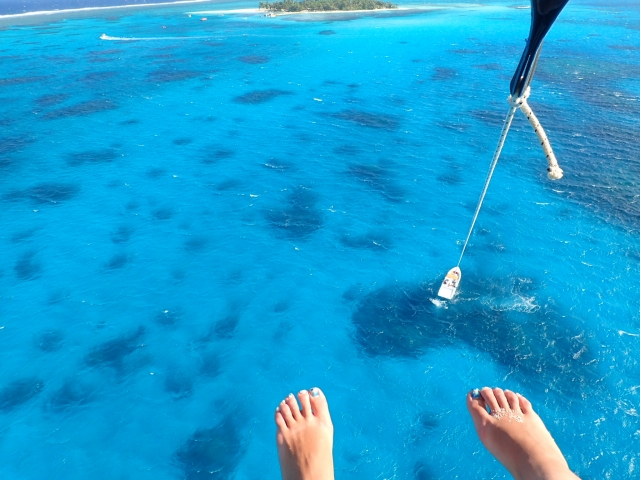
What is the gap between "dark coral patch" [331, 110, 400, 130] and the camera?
53.3 meters

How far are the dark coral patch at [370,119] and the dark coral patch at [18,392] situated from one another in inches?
1724

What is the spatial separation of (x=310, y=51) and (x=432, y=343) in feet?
264

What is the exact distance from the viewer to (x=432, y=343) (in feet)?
81.5

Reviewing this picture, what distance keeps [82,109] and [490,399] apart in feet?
213

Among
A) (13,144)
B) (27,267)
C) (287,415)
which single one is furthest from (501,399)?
(13,144)

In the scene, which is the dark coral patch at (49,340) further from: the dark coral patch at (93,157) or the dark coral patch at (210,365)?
the dark coral patch at (93,157)

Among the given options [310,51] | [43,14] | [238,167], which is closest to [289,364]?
[238,167]

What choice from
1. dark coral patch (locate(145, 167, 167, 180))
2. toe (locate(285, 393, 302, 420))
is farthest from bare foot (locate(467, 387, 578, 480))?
dark coral patch (locate(145, 167, 167, 180))

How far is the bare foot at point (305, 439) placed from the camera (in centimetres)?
1193

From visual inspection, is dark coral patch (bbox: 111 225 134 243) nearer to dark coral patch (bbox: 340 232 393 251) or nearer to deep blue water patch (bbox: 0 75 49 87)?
dark coral patch (bbox: 340 232 393 251)

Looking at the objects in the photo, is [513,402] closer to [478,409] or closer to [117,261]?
[478,409]

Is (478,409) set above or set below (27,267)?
above

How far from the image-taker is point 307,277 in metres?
30.3

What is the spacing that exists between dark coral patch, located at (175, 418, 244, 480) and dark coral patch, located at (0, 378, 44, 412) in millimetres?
9322
